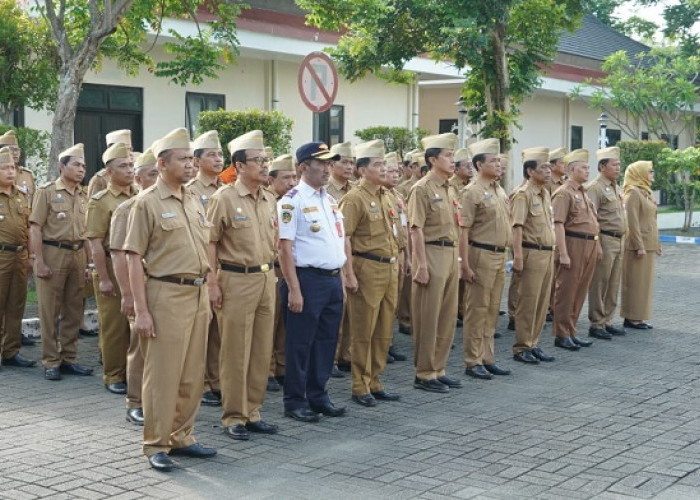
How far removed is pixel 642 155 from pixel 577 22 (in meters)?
13.0

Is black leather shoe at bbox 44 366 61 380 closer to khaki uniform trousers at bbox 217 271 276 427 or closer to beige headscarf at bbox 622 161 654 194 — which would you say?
khaki uniform trousers at bbox 217 271 276 427

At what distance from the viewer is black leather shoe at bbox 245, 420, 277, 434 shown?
7742 mm

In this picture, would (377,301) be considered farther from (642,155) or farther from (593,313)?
(642,155)

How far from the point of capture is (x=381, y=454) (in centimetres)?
721

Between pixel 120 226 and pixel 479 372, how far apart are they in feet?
13.1

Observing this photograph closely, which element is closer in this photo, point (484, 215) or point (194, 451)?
point (194, 451)

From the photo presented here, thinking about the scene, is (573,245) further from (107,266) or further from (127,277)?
(127,277)

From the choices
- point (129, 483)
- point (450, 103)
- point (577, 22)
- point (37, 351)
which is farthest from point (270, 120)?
point (450, 103)

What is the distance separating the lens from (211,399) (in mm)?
8820

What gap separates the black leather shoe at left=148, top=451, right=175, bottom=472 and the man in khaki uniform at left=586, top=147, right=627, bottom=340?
22.7 ft

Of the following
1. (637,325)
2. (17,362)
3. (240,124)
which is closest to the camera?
(17,362)

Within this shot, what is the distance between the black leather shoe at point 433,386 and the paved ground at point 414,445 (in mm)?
136

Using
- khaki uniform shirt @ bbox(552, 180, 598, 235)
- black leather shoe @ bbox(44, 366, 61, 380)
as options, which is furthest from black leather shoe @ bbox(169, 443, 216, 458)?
khaki uniform shirt @ bbox(552, 180, 598, 235)

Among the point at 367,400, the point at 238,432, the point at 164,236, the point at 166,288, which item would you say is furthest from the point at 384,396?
the point at 164,236
